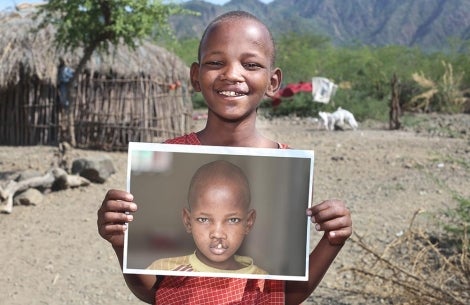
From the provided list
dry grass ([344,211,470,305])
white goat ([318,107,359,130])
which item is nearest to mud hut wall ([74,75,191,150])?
white goat ([318,107,359,130])

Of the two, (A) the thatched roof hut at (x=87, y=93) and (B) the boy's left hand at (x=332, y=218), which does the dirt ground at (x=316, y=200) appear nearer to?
(A) the thatched roof hut at (x=87, y=93)

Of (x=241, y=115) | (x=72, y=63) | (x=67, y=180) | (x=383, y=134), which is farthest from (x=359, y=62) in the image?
(x=241, y=115)

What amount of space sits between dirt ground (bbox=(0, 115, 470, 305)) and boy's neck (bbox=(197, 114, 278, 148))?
2.43m

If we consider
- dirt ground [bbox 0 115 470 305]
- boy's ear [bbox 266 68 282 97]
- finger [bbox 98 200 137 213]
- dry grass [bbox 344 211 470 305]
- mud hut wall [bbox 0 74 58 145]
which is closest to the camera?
finger [bbox 98 200 137 213]

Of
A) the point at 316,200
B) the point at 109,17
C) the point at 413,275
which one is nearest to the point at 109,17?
the point at 109,17

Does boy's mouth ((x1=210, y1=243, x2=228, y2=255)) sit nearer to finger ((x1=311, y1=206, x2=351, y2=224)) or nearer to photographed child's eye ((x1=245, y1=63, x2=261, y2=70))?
finger ((x1=311, y1=206, x2=351, y2=224))

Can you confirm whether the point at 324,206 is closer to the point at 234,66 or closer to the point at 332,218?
the point at 332,218

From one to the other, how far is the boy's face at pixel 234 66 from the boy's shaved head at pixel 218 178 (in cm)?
14

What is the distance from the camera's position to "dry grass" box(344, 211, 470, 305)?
3.00 m

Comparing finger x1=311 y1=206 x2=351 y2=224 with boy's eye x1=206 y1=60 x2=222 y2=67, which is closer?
finger x1=311 y1=206 x2=351 y2=224

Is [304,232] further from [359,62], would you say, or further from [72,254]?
[359,62]

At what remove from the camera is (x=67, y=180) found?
22.7ft

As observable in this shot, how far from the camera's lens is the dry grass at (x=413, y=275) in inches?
118

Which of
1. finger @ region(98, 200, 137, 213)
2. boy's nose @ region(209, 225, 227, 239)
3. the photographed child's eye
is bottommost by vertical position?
boy's nose @ region(209, 225, 227, 239)
